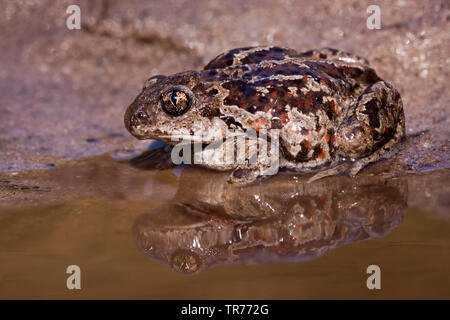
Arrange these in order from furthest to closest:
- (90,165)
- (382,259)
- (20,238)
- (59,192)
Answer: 1. (90,165)
2. (59,192)
3. (20,238)
4. (382,259)

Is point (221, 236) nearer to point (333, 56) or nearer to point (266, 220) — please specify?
point (266, 220)

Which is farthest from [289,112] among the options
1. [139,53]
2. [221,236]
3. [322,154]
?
[139,53]

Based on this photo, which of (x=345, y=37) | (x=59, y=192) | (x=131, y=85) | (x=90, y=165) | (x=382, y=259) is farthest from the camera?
(x=131, y=85)

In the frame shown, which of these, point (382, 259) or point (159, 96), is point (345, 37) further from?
point (382, 259)

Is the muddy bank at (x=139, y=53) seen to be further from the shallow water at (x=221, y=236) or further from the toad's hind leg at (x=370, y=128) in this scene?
the shallow water at (x=221, y=236)

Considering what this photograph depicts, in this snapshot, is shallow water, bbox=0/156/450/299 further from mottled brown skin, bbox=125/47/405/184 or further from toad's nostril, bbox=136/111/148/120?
toad's nostril, bbox=136/111/148/120

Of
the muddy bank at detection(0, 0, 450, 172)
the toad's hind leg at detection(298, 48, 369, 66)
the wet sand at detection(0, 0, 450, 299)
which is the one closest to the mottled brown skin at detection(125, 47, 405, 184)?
the wet sand at detection(0, 0, 450, 299)

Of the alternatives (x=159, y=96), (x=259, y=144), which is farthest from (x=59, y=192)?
(x=259, y=144)

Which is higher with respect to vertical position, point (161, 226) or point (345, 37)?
point (345, 37)
